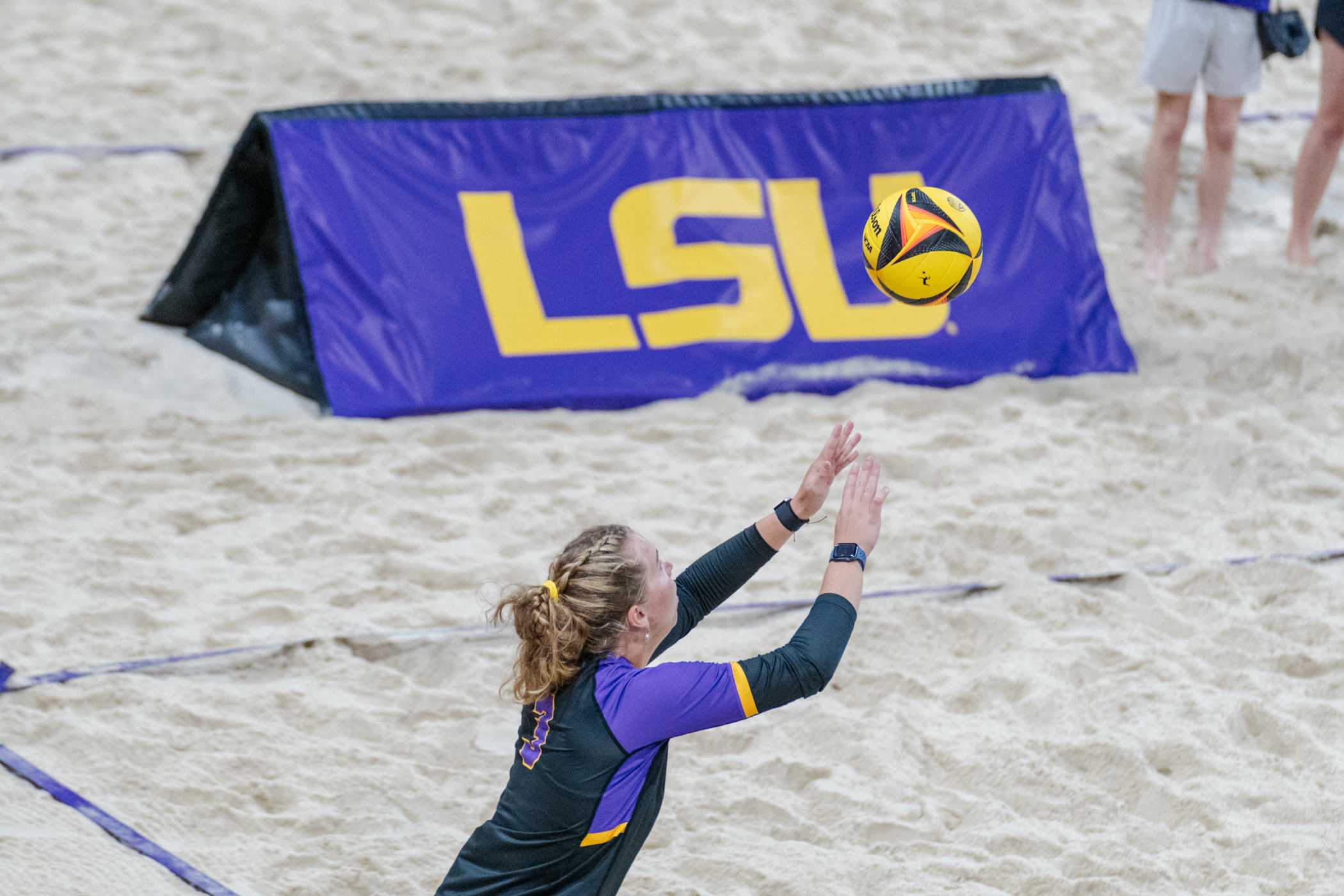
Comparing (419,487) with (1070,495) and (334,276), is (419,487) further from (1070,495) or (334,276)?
(1070,495)

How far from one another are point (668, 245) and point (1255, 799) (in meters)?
2.99

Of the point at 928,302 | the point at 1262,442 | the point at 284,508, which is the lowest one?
the point at 284,508

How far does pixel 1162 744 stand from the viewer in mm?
3414

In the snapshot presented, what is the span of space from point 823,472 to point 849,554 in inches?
11.1

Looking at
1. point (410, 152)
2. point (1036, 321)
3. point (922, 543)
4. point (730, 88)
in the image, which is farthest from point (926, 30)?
point (922, 543)

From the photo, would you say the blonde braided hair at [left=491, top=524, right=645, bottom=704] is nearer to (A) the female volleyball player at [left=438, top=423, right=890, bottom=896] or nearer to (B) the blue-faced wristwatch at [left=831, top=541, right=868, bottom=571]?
(A) the female volleyball player at [left=438, top=423, right=890, bottom=896]

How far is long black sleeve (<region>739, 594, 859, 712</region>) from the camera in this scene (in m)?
2.29

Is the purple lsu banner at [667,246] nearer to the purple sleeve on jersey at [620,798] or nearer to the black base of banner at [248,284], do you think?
the black base of banner at [248,284]

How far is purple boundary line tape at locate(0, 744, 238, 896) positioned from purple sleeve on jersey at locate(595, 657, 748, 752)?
1.07 metres

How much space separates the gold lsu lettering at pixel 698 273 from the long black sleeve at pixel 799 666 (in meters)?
3.01

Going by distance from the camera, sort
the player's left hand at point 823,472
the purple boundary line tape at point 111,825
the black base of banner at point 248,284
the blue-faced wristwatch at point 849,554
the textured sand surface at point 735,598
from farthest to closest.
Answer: the black base of banner at point 248,284, the textured sand surface at point 735,598, the purple boundary line tape at point 111,825, the player's left hand at point 823,472, the blue-faced wristwatch at point 849,554

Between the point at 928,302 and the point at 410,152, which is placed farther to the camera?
the point at 410,152

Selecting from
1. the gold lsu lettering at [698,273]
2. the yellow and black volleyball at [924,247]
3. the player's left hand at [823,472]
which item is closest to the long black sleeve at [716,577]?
the player's left hand at [823,472]

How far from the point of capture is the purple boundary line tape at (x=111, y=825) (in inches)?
114
